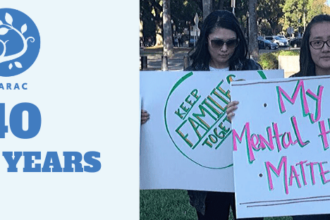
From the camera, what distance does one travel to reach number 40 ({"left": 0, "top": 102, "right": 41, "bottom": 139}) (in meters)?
1.98

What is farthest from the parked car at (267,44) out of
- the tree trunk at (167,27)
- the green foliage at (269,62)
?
the green foliage at (269,62)

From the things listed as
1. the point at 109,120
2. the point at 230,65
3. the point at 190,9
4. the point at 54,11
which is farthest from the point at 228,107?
the point at 190,9

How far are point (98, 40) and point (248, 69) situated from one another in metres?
1.30

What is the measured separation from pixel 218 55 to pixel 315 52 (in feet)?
1.73

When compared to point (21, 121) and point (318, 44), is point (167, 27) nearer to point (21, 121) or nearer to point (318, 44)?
point (318, 44)

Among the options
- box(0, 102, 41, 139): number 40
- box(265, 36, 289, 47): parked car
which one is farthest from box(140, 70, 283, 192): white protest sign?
box(265, 36, 289, 47): parked car

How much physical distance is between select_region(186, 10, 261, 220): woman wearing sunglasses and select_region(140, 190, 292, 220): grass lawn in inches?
74.5

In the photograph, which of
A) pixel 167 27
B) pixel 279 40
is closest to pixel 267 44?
pixel 279 40

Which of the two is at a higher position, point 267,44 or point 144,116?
point 267,44

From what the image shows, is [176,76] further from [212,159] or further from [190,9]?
[190,9]

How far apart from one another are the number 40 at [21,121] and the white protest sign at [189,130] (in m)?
1.03

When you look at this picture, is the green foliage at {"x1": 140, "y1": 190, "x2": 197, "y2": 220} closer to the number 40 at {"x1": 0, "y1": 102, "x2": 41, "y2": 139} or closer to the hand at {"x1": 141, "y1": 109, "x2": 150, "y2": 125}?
the hand at {"x1": 141, "y1": 109, "x2": 150, "y2": 125}

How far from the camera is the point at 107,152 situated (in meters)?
2.01

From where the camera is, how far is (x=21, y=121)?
6.49 feet
